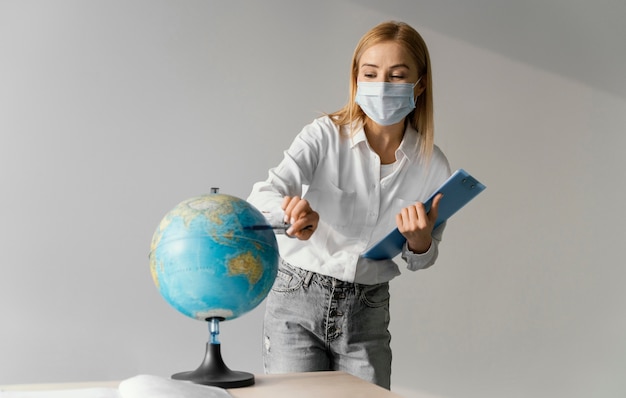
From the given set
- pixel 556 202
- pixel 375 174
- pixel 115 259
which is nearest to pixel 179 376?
pixel 375 174

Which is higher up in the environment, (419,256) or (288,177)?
(288,177)

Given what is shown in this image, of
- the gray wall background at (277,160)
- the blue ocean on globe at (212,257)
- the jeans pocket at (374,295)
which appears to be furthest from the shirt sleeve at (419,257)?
the gray wall background at (277,160)

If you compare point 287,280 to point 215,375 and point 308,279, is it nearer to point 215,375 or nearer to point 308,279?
point 308,279

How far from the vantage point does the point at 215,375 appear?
5.84ft

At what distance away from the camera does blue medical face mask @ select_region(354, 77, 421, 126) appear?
238 cm

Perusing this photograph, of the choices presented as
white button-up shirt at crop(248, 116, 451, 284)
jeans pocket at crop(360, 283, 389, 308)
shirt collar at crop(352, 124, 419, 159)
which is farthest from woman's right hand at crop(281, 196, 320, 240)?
shirt collar at crop(352, 124, 419, 159)

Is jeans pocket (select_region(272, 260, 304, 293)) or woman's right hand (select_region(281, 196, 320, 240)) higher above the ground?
woman's right hand (select_region(281, 196, 320, 240))

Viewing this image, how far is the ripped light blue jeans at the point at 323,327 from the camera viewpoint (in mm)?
2219

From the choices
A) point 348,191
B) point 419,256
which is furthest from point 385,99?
point 419,256

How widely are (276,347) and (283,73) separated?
2.36 metres

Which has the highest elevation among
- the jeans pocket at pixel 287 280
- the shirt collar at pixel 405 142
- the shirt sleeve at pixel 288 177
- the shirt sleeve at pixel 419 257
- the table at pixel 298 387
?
the shirt collar at pixel 405 142

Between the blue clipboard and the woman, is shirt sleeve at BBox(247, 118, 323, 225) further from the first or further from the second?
the blue clipboard

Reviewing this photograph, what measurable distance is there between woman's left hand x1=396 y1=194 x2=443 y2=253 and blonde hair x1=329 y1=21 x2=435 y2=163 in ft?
1.22

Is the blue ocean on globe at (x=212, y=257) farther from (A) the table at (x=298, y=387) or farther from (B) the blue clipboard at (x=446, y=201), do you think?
(B) the blue clipboard at (x=446, y=201)
